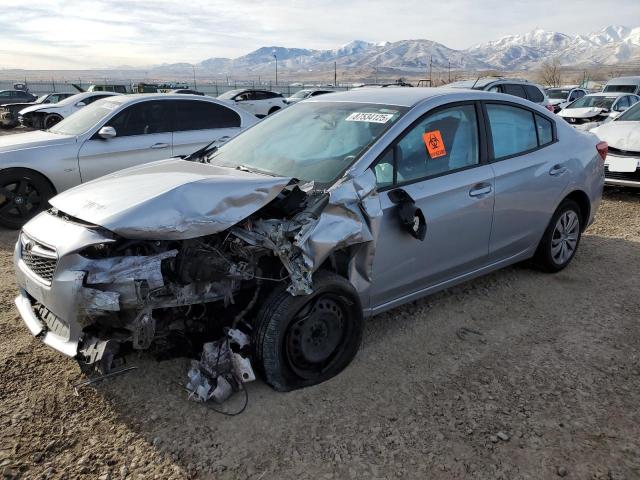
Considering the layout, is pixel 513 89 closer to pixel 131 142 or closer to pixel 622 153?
pixel 622 153

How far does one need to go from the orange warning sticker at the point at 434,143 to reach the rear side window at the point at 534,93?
10.9 m

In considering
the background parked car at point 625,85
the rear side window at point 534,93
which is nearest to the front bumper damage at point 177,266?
the rear side window at point 534,93

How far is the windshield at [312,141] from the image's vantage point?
3.38 metres

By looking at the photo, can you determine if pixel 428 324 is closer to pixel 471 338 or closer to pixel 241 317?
pixel 471 338

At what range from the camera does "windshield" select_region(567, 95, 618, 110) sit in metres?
16.2

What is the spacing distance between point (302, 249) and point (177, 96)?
17.7 feet

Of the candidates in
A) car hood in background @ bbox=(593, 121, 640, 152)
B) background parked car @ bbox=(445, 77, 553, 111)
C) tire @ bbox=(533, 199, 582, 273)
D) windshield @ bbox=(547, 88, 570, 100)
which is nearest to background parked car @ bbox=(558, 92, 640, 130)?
background parked car @ bbox=(445, 77, 553, 111)

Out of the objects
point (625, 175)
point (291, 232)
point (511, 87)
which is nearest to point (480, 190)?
point (291, 232)

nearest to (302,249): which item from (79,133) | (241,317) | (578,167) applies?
(241,317)

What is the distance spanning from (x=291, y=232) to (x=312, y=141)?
1064 millimetres

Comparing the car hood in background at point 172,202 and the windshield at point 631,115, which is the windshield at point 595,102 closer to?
the windshield at point 631,115

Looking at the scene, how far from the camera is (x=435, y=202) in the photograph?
350cm

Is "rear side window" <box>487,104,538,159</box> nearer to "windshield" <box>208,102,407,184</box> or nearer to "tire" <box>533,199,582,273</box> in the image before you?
"tire" <box>533,199,582,273</box>

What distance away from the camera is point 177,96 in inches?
291
